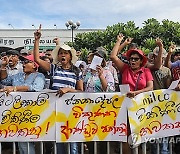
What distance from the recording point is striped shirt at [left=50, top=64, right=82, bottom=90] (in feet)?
16.4

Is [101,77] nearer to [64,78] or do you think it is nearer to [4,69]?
[64,78]

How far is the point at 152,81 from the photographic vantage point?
16.9 feet

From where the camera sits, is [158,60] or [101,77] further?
[158,60]

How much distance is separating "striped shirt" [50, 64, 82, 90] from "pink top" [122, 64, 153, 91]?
0.65 metres

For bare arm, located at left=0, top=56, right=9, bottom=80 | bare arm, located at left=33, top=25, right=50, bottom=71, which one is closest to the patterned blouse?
bare arm, located at left=33, top=25, right=50, bottom=71

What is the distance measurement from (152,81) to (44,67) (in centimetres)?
152

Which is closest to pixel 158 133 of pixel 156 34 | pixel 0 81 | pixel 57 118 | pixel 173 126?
pixel 173 126

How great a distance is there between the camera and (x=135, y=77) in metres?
5.07

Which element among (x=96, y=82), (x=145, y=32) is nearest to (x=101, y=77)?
(x=96, y=82)

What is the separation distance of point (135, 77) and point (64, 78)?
97 cm

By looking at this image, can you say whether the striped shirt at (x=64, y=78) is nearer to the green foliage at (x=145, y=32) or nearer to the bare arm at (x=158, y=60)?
the bare arm at (x=158, y=60)

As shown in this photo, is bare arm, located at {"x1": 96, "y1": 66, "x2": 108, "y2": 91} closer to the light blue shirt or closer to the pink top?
the pink top

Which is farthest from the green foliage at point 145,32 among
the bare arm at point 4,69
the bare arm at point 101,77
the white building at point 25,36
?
the bare arm at point 101,77

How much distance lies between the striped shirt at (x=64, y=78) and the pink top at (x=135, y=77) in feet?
2.12
